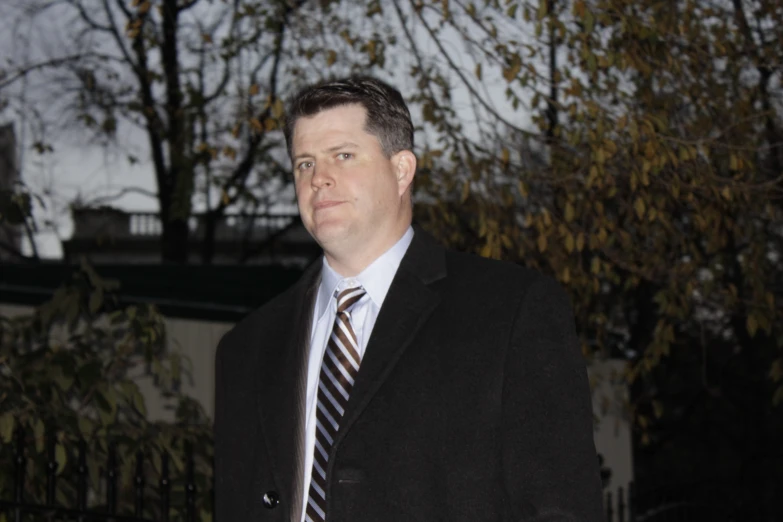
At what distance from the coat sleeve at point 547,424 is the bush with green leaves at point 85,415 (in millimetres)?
3643

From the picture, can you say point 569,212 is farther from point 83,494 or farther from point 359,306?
point 359,306

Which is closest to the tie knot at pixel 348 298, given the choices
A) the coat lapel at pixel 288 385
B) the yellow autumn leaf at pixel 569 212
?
the coat lapel at pixel 288 385

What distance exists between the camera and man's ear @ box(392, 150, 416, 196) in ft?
8.68

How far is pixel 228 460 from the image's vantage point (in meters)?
2.81

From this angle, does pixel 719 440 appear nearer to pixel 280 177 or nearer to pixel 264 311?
pixel 280 177

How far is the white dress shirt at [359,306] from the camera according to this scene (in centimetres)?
264

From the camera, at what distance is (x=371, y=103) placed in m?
2.60

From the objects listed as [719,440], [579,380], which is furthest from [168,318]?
[719,440]

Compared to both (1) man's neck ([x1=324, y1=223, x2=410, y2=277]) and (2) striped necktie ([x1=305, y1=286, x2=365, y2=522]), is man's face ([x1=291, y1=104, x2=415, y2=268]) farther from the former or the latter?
(2) striped necktie ([x1=305, y1=286, x2=365, y2=522])

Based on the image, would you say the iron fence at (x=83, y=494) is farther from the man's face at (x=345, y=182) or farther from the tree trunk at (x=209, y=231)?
the tree trunk at (x=209, y=231)

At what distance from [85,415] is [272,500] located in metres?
4.04

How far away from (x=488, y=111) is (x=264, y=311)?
4236 mm

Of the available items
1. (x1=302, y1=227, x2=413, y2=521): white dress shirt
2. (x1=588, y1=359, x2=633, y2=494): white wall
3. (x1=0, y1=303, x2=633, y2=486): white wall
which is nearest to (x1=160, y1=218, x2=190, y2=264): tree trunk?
(x1=588, y1=359, x2=633, y2=494): white wall

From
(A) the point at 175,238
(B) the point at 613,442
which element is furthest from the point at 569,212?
(A) the point at 175,238
